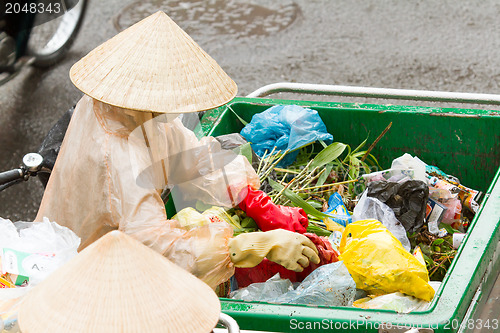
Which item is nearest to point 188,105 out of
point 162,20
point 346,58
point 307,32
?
point 162,20

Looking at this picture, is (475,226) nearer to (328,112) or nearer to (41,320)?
(328,112)

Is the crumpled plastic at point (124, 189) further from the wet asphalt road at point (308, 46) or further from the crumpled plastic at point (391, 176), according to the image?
the wet asphalt road at point (308, 46)

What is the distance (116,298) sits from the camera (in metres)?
1.28

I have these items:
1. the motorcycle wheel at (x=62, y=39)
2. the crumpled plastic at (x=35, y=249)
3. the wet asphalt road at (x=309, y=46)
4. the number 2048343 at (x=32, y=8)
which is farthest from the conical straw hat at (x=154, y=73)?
the motorcycle wheel at (x=62, y=39)

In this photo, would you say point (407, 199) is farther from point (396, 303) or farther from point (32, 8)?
point (32, 8)

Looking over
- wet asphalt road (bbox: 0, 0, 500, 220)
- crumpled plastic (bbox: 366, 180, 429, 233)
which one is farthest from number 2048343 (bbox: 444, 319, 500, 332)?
wet asphalt road (bbox: 0, 0, 500, 220)

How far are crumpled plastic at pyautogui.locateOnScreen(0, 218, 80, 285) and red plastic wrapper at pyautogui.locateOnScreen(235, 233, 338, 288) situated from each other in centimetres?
65

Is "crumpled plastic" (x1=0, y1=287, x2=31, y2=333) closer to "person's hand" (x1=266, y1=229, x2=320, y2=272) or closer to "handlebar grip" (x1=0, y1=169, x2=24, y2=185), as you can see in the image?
"person's hand" (x1=266, y1=229, x2=320, y2=272)

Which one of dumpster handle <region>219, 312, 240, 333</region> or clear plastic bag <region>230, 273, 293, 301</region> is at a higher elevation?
dumpster handle <region>219, 312, 240, 333</region>

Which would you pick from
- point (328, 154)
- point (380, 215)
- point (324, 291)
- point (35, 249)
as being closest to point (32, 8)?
point (328, 154)

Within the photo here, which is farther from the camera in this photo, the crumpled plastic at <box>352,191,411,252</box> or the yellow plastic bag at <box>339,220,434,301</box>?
the crumpled plastic at <box>352,191,411,252</box>

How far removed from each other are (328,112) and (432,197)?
66 centimetres

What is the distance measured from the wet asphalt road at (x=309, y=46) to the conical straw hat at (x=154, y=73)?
96.1 inches

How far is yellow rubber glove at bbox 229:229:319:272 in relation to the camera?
210 cm
